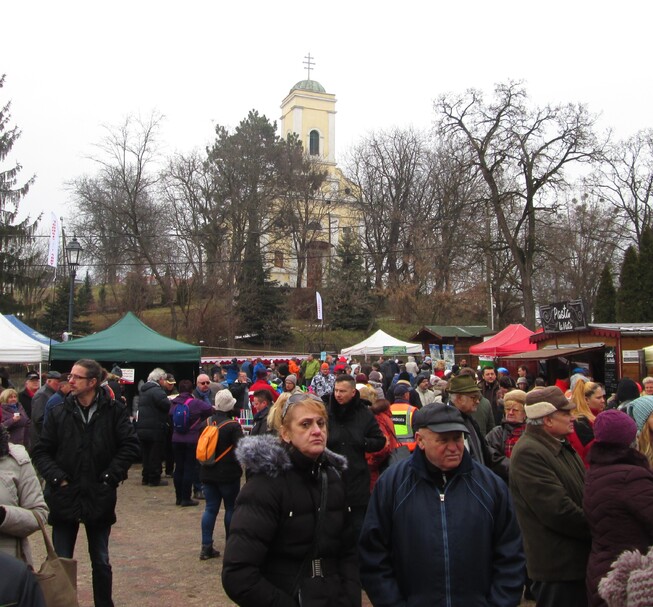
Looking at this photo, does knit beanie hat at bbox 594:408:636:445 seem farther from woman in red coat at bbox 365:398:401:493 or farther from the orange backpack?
the orange backpack

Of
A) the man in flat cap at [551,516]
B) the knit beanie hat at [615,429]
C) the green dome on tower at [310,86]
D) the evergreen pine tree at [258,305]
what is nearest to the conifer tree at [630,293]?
the evergreen pine tree at [258,305]

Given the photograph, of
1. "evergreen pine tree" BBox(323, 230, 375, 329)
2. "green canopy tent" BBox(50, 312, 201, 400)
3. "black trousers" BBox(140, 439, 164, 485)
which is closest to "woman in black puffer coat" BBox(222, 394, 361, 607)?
"black trousers" BBox(140, 439, 164, 485)

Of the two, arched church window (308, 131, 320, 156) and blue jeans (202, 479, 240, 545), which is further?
arched church window (308, 131, 320, 156)

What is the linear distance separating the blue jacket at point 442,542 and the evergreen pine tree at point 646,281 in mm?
Result: 27414

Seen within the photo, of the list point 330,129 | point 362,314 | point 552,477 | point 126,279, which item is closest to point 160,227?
point 126,279

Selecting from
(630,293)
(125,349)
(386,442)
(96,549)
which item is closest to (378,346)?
(630,293)

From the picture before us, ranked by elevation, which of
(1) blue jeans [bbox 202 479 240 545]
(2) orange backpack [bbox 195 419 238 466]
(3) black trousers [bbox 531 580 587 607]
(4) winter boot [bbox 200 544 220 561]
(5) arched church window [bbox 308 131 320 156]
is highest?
(5) arched church window [bbox 308 131 320 156]

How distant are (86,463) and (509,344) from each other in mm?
18672

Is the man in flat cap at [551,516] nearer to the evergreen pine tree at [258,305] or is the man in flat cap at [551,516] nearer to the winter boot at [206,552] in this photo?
the winter boot at [206,552]

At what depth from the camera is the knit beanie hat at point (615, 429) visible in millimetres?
3629

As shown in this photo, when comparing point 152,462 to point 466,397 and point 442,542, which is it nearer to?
point 466,397

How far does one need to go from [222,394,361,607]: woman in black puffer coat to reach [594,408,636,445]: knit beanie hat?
4.91 feet

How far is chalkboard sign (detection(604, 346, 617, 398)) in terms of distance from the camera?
16031 mm

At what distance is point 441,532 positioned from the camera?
117 inches
